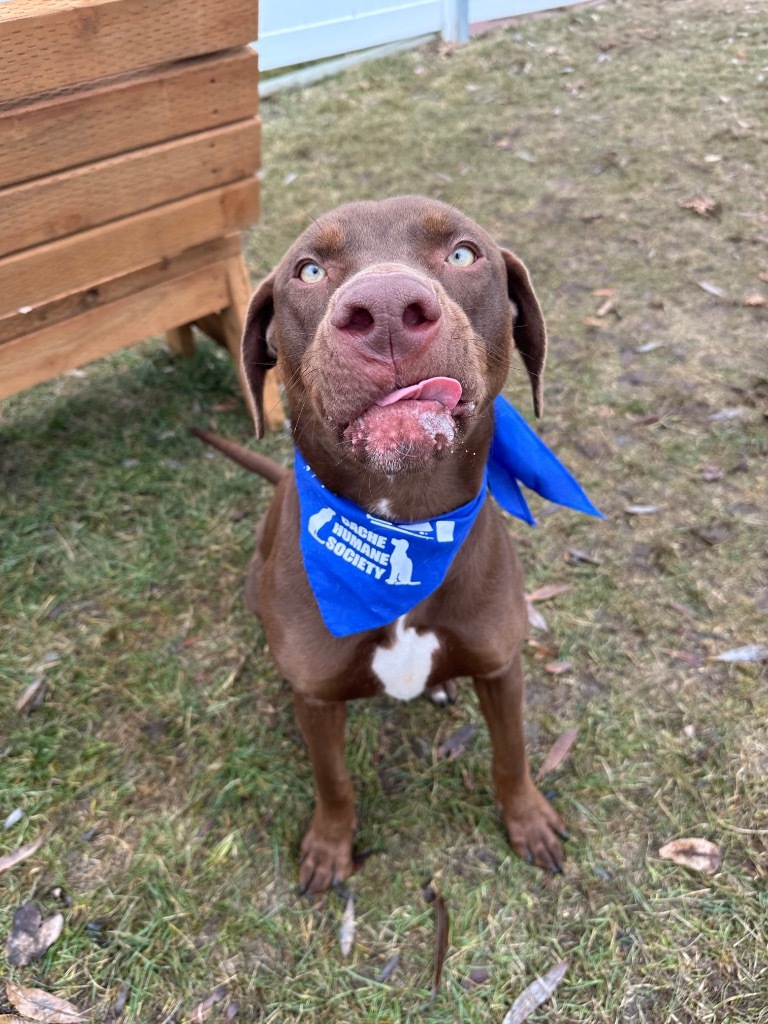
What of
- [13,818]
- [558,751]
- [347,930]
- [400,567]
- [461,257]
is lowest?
[13,818]

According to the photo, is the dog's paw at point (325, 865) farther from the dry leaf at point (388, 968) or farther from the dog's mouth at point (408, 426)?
the dog's mouth at point (408, 426)

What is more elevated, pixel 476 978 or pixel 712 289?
pixel 712 289

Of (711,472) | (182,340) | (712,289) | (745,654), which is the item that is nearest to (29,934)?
(745,654)

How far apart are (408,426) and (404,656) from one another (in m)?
0.81

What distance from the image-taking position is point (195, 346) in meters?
4.57

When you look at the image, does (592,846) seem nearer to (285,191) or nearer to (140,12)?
(140,12)

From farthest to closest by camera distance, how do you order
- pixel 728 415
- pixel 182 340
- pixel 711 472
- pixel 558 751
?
pixel 182 340 → pixel 728 415 → pixel 711 472 → pixel 558 751

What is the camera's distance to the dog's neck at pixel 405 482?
1899 millimetres

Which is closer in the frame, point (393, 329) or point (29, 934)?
point (393, 329)

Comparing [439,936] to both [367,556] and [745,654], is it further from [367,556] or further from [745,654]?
[745,654]

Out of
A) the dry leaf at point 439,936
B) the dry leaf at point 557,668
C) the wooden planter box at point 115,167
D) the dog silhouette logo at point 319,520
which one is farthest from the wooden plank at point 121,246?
the dry leaf at point 439,936

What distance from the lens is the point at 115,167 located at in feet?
9.60

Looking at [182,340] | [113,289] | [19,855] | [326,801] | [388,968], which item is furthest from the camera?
[182,340]

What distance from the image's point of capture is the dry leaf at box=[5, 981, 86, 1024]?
218cm
